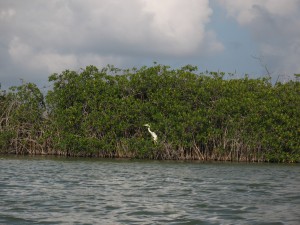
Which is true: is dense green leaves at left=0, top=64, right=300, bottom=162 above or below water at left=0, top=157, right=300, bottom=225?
above

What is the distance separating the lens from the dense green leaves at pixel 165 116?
912 inches

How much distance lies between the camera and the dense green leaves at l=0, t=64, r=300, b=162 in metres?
23.2

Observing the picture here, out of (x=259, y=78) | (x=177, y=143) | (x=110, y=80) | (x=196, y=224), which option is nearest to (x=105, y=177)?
(x=196, y=224)

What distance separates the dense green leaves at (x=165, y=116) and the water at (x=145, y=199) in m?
9.46

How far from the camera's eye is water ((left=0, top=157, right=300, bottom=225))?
7375 millimetres

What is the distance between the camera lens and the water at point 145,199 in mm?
7375

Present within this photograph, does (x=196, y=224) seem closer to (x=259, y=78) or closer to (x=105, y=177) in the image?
(x=105, y=177)

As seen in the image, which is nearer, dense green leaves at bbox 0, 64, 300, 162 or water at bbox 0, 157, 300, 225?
water at bbox 0, 157, 300, 225

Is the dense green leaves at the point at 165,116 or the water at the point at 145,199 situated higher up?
the dense green leaves at the point at 165,116

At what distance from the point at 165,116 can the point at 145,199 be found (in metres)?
15.3

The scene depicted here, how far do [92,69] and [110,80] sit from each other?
1193 millimetres

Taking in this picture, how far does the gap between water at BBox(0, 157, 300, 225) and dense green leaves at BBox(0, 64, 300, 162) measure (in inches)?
373

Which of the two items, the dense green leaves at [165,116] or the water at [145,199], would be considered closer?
the water at [145,199]

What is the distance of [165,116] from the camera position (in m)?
24.5
